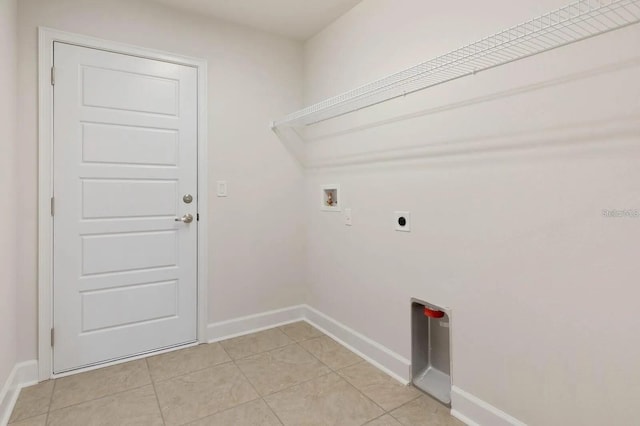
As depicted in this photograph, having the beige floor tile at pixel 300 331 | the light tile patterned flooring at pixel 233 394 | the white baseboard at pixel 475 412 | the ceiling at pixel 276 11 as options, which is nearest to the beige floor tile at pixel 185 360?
the light tile patterned flooring at pixel 233 394

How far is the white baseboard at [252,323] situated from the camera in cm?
268

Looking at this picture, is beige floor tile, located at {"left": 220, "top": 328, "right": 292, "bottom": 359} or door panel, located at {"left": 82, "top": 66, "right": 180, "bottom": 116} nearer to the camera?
door panel, located at {"left": 82, "top": 66, "right": 180, "bottom": 116}

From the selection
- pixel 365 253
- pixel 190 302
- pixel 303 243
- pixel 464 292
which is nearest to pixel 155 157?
pixel 190 302

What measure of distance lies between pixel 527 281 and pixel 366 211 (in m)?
1.10

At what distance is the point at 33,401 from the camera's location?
1893 mm

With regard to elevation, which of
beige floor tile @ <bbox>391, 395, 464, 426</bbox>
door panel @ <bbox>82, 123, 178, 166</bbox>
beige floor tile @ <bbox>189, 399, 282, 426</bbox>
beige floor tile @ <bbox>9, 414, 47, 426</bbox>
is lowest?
beige floor tile @ <bbox>9, 414, 47, 426</bbox>

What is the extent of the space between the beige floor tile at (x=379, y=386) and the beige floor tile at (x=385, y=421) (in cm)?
7

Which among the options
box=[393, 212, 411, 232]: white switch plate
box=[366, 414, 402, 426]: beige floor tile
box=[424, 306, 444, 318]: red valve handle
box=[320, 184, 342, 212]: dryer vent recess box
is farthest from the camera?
box=[320, 184, 342, 212]: dryer vent recess box

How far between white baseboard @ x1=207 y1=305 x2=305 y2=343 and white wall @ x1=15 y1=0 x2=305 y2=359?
6 cm

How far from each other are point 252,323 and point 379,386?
1.24 meters

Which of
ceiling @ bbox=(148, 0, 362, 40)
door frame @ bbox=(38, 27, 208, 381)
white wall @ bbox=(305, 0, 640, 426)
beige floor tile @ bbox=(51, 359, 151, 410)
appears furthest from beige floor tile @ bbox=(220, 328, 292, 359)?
ceiling @ bbox=(148, 0, 362, 40)

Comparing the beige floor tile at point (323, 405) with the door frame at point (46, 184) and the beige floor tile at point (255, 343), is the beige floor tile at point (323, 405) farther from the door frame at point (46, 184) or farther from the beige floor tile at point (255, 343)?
the door frame at point (46, 184)

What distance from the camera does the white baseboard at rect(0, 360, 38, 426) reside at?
1.72 meters

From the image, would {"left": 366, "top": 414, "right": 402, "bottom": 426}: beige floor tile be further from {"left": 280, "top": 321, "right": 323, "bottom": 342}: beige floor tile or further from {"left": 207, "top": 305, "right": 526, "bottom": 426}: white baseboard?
{"left": 280, "top": 321, "right": 323, "bottom": 342}: beige floor tile
